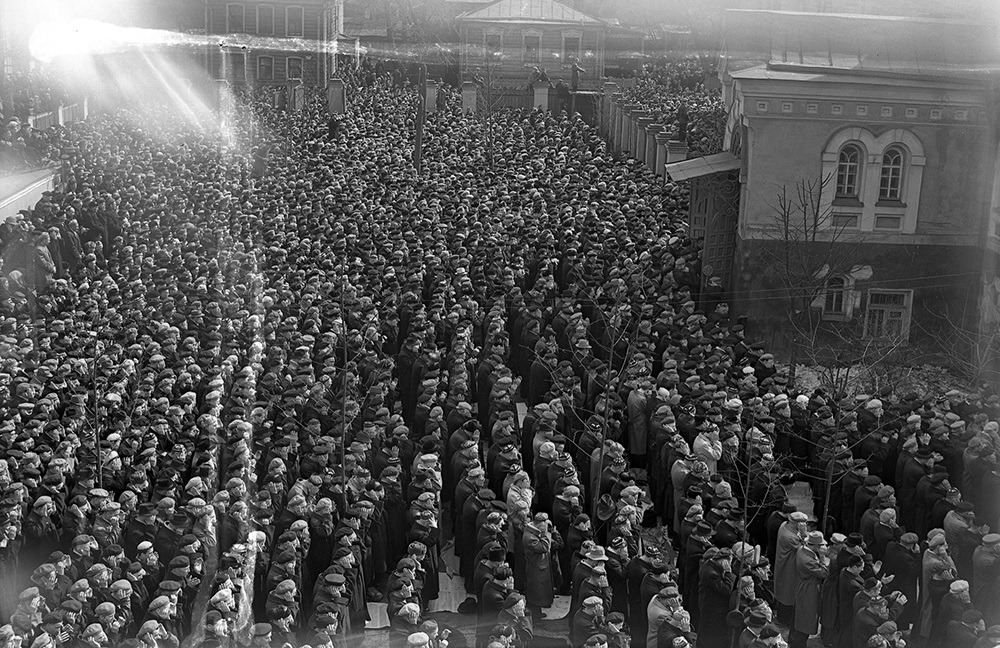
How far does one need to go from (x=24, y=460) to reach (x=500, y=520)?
18.0ft

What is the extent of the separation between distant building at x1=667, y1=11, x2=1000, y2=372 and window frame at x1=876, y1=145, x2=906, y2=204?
0.8 inches

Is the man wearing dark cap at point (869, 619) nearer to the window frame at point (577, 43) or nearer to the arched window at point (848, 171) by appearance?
the arched window at point (848, 171)

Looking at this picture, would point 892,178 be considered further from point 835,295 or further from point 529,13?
point 529,13

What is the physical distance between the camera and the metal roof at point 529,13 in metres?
58.9

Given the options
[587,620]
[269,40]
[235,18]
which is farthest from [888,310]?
[235,18]

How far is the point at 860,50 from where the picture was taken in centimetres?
2589

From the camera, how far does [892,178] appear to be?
24.6 metres

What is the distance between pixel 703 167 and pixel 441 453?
1060 cm

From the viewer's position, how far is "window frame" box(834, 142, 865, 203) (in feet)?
80.1

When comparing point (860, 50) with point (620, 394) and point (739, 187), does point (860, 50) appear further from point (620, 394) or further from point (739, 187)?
point (620, 394)

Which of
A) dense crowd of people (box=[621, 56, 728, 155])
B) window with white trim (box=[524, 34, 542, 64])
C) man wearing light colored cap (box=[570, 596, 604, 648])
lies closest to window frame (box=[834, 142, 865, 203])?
dense crowd of people (box=[621, 56, 728, 155])

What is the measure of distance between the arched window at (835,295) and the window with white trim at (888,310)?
47 cm

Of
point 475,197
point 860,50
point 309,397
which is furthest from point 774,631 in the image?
point 475,197

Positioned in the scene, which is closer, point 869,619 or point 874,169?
point 869,619
